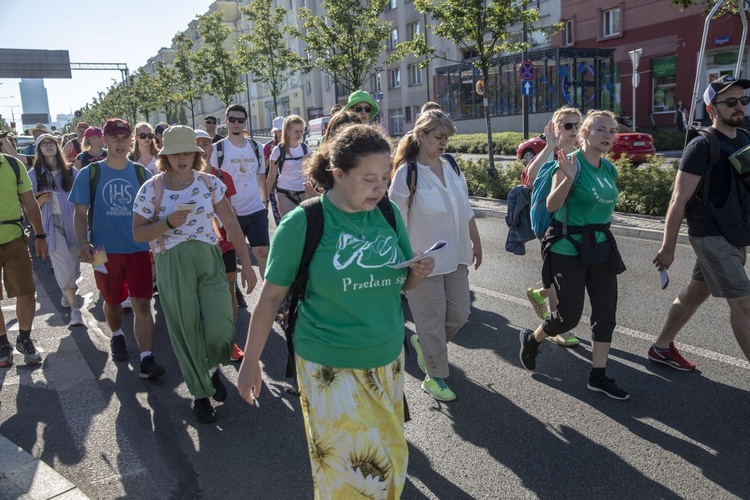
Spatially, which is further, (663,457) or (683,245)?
(683,245)

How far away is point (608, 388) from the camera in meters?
4.27

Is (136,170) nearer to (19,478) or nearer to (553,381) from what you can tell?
(19,478)

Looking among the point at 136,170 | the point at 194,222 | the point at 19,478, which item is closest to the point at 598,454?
the point at 194,222

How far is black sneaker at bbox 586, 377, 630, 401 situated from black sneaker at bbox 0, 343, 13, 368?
473 cm

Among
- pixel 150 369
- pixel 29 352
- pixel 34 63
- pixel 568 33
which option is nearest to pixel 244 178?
pixel 150 369

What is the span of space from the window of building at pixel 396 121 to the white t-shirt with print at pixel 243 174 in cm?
4443

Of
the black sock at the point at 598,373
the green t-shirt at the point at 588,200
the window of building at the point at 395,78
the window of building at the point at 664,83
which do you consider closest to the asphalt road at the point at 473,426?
the black sock at the point at 598,373

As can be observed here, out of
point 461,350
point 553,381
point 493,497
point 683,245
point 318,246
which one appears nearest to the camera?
point 318,246

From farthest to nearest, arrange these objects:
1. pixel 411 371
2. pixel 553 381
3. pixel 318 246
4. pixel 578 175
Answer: pixel 411 371, pixel 553 381, pixel 578 175, pixel 318 246

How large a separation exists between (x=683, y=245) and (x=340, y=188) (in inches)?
296

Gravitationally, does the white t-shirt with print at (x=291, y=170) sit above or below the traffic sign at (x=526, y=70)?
below

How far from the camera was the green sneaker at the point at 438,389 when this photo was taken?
4.32 metres

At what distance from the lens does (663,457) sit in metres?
3.49

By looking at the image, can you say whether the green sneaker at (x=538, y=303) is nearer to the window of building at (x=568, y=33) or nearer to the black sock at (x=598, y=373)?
the black sock at (x=598, y=373)
